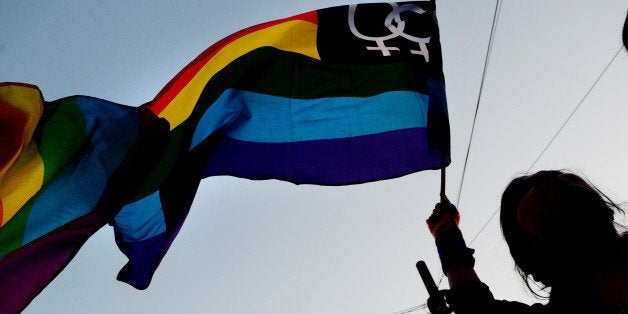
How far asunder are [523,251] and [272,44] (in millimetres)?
3316

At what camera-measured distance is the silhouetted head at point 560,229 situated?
1.79 m

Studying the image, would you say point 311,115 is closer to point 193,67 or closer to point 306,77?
point 306,77

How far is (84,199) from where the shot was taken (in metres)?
3.79

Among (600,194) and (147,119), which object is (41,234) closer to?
(147,119)

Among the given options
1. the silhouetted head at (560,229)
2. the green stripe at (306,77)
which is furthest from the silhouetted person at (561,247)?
the green stripe at (306,77)

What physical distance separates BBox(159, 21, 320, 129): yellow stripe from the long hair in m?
3.04

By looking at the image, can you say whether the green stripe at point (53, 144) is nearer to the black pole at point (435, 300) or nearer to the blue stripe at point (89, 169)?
the blue stripe at point (89, 169)

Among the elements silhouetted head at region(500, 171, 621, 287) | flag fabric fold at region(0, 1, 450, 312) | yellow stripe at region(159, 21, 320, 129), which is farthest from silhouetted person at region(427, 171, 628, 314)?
yellow stripe at region(159, 21, 320, 129)

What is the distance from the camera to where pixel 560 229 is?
183cm

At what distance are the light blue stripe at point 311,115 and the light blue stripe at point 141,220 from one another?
904mm

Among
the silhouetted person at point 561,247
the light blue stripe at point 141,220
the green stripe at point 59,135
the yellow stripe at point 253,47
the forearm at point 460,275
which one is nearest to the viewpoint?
the silhouetted person at point 561,247

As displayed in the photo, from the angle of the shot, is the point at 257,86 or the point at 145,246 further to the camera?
the point at 257,86

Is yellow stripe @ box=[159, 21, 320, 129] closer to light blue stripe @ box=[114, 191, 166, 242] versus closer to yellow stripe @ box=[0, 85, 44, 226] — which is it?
light blue stripe @ box=[114, 191, 166, 242]

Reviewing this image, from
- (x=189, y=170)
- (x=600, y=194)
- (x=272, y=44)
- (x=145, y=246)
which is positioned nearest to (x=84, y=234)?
(x=145, y=246)
